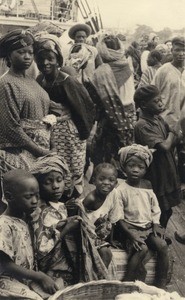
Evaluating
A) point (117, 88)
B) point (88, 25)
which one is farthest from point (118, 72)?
point (88, 25)

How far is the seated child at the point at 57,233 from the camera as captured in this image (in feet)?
7.85

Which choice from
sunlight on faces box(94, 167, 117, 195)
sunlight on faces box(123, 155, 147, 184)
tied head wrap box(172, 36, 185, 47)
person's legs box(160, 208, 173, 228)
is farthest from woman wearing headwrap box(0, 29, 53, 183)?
tied head wrap box(172, 36, 185, 47)

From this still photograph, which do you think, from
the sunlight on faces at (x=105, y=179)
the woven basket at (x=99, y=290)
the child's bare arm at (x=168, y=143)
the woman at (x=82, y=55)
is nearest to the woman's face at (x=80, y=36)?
the woman at (x=82, y=55)

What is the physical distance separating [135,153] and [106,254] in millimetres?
438

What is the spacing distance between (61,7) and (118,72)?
0.44m

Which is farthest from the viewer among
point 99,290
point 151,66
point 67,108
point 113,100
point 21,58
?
point 151,66

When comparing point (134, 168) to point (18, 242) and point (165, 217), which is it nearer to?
point (165, 217)

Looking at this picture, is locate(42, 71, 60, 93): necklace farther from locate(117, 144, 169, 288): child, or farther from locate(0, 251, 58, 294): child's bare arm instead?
locate(0, 251, 58, 294): child's bare arm

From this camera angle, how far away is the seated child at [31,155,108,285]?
7.85 feet

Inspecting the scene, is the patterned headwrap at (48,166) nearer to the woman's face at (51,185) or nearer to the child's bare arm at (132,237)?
the woman's face at (51,185)

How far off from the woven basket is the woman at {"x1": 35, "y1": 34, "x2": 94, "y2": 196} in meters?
0.51

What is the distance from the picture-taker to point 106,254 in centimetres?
254

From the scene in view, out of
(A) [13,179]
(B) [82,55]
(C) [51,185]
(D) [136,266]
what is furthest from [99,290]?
(B) [82,55]

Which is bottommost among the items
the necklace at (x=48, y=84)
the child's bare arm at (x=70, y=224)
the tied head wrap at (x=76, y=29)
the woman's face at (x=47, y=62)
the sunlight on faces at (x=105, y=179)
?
the child's bare arm at (x=70, y=224)
